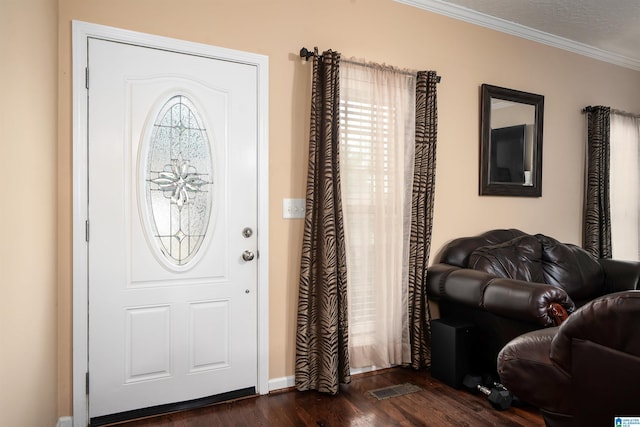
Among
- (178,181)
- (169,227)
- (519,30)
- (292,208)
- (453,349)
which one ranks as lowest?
(453,349)

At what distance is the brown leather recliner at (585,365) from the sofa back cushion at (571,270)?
6.96 ft

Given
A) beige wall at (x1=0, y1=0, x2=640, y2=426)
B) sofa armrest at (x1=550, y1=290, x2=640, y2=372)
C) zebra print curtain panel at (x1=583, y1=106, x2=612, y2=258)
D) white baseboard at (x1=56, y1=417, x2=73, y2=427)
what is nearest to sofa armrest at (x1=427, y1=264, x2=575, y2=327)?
beige wall at (x1=0, y1=0, x2=640, y2=426)

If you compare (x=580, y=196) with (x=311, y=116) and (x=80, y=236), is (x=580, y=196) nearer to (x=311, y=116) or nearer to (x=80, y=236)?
(x=311, y=116)

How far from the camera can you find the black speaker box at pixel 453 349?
2652mm

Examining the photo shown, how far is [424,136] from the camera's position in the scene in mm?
3053

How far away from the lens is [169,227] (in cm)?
241

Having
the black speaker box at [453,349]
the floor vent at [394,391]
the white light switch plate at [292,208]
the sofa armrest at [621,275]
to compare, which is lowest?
the floor vent at [394,391]

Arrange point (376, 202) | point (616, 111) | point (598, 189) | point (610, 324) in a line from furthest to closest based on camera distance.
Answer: point (616, 111) → point (598, 189) → point (376, 202) → point (610, 324)

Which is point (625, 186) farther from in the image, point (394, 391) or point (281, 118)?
point (281, 118)

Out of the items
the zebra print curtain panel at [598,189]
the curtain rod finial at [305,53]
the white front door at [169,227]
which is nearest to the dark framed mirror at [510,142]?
the zebra print curtain panel at [598,189]

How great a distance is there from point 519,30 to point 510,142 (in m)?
1.07

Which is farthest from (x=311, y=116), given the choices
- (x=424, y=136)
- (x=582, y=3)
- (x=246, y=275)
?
(x=582, y=3)

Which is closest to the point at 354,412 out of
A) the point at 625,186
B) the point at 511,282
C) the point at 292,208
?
the point at 511,282

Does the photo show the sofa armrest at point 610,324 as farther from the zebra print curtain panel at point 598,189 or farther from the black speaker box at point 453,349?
the zebra print curtain panel at point 598,189
